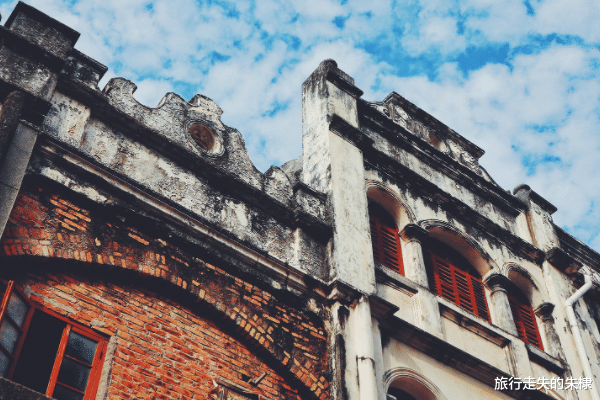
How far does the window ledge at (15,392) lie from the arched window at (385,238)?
567 centimetres

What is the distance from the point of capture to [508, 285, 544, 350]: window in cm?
1110

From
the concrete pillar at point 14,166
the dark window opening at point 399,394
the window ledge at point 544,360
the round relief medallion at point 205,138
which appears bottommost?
the dark window opening at point 399,394

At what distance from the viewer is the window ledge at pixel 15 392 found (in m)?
4.96

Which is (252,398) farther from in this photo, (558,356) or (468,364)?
(558,356)

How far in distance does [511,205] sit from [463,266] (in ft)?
7.61

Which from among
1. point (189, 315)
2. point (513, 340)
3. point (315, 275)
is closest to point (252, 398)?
point (189, 315)

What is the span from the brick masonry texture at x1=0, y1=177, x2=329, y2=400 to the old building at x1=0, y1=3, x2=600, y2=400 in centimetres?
2

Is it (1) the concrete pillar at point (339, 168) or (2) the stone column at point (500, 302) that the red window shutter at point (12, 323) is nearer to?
(1) the concrete pillar at point (339, 168)

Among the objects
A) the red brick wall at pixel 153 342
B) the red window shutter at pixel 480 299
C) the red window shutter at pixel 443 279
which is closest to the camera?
the red brick wall at pixel 153 342

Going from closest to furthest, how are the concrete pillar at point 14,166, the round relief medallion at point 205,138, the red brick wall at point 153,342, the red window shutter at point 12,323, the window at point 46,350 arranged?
the red window shutter at point 12,323
the window at point 46,350
the concrete pillar at point 14,166
the red brick wall at point 153,342
the round relief medallion at point 205,138

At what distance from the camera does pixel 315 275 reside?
8523mm

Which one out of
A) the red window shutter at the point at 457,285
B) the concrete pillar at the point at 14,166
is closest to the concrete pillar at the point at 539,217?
the red window shutter at the point at 457,285

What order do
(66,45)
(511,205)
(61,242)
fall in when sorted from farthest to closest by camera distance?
1. (511,205)
2. (66,45)
3. (61,242)

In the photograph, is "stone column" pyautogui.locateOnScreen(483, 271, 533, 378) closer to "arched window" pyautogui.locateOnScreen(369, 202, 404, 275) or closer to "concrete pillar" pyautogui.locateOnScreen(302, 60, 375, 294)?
"arched window" pyautogui.locateOnScreen(369, 202, 404, 275)
